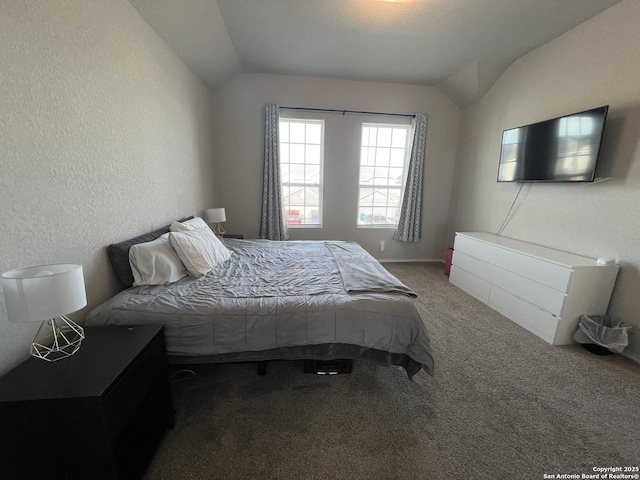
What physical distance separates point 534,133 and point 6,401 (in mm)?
3985

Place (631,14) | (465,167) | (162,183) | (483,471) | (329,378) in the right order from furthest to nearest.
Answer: (465,167), (162,183), (631,14), (329,378), (483,471)

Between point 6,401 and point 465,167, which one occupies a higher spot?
point 465,167

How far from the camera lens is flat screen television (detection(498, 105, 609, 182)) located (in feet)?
6.81

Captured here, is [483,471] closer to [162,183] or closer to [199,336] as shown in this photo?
[199,336]

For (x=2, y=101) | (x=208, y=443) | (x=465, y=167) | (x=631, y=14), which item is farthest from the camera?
(x=465, y=167)

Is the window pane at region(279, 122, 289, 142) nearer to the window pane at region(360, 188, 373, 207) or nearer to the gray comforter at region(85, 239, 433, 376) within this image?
the window pane at region(360, 188, 373, 207)

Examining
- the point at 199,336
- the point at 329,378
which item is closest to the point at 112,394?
the point at 199,336

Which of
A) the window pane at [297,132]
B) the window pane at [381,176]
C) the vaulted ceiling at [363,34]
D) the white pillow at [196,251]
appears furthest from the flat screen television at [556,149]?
the white pillow at [196,251]

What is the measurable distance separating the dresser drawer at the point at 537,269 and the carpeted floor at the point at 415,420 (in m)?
0.56

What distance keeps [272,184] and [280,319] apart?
2.64 m

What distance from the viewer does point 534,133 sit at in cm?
256

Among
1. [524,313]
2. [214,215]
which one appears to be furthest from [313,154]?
[524,313]

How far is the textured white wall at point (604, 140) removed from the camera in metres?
1.95

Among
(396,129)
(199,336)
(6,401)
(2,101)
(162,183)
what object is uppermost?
(396,129)
